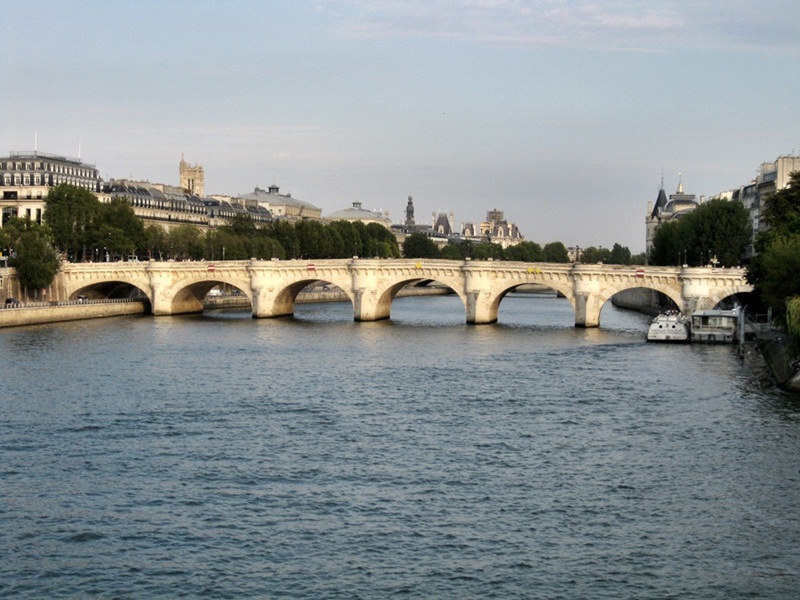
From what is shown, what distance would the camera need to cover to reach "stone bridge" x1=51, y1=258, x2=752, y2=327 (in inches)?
3216

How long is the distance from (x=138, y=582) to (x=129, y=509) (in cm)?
501

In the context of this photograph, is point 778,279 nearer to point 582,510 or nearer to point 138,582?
point 582,510

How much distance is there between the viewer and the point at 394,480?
3297 centimetres

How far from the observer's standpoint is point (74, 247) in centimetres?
10662

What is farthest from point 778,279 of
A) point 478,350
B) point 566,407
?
point 566,407

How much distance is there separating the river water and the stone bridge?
23264 millimetres

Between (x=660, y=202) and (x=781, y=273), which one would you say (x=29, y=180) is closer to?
(x=781, y=273)

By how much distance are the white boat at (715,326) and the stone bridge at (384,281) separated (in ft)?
19.4

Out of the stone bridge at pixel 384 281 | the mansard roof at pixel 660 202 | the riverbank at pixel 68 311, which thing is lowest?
the riverbank at pixel 68 311

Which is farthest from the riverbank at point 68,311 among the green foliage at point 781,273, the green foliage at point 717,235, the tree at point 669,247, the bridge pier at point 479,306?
the tree at point 669,247

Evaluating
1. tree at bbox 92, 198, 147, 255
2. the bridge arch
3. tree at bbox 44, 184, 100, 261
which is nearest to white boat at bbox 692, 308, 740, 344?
the bridge arch

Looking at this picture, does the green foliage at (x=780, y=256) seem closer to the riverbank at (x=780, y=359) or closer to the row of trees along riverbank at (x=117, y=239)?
the riverbank at (x=780, y=359)

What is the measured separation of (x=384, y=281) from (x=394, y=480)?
57.3 metres

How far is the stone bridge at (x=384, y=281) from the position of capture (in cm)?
8169
